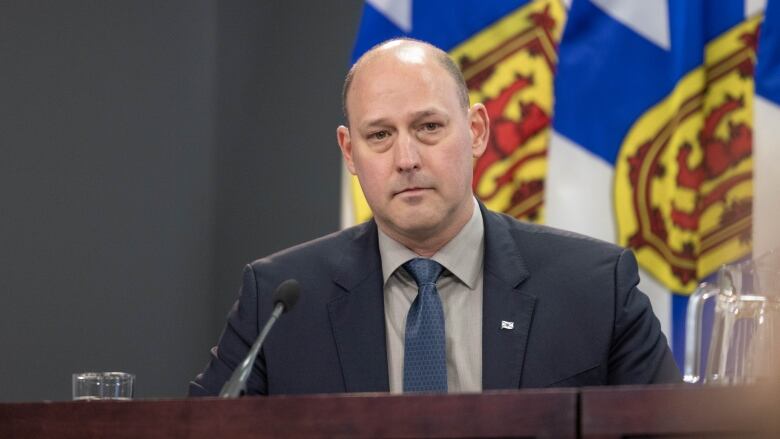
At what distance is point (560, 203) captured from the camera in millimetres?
3537

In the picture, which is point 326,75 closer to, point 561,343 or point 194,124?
point 194,124

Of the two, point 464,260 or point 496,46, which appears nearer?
point 464,260

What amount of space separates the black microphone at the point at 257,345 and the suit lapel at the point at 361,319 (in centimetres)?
56

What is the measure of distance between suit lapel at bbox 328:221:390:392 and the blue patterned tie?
7 cm

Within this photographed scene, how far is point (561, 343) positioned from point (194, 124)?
78.6 inches

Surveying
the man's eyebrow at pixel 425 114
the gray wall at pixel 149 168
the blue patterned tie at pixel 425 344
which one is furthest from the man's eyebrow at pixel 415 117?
the gray wall at pixel 149 168

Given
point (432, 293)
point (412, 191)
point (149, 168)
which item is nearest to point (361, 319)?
point (432, 293)

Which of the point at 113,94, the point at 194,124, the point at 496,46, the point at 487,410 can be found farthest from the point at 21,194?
the point at 487,410

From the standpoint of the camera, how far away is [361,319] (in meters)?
2.62

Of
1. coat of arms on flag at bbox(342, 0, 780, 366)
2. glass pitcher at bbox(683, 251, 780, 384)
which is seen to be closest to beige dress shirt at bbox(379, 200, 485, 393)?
glass pitcher at bbox(683, 251, 780, 384)

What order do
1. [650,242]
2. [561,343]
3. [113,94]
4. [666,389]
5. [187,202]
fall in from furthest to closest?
[187,202] → [113,94] → [650,242] → [561,343] → [666,389]

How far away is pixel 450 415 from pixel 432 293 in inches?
45.9

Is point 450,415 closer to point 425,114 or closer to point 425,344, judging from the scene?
point 425,344

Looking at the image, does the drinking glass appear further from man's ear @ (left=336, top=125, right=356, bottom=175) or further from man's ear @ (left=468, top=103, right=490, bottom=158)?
man's ear @ (left=468, top=103, right=490, bottom=158)
